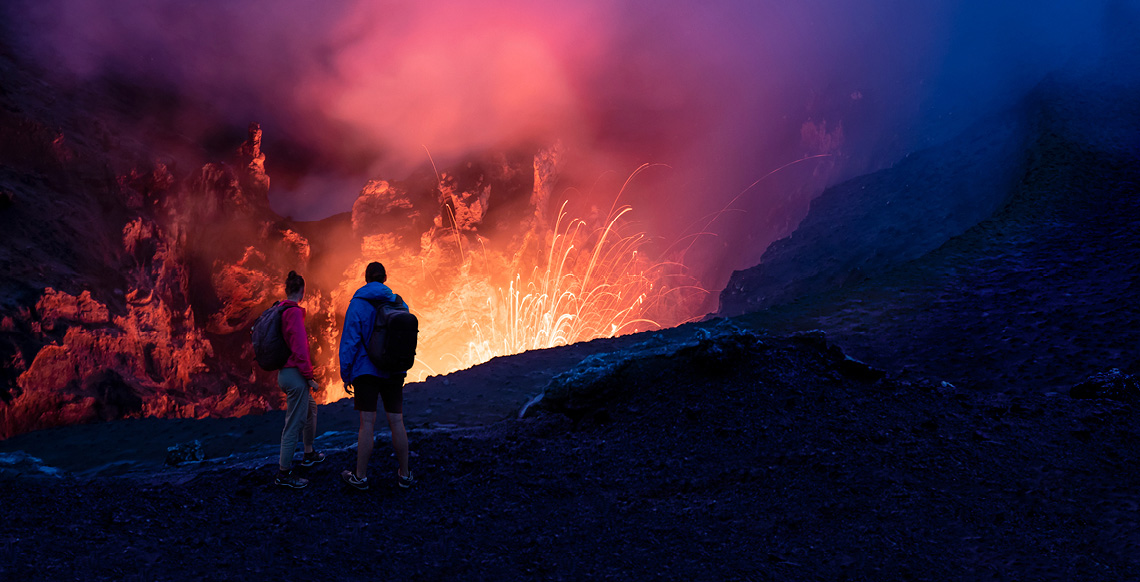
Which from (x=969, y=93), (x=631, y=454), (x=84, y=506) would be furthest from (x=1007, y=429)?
(x=969, y=93)

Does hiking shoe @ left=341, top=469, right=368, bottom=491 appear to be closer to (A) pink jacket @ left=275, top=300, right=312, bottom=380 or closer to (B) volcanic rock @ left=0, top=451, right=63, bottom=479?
(A) pink jacket @ left=275, top=300, right=312, bottom=380

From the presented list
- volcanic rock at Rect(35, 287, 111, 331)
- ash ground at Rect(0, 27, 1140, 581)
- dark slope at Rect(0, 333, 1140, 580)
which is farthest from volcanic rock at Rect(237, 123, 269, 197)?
dark slope at Rect(0, 333, 1140, 580)

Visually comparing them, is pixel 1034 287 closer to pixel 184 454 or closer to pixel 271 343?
pixel 271 343

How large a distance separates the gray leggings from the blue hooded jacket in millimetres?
581

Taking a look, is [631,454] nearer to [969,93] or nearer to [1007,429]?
[1007,429]

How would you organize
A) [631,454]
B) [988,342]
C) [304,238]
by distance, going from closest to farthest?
1. [631,454]
2. [988,342]
3. [304,238]

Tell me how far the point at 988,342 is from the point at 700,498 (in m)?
5.43

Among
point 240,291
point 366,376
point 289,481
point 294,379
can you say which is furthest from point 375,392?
point 240,291

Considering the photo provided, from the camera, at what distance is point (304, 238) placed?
23266 millimetres

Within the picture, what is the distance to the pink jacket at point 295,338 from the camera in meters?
4.96

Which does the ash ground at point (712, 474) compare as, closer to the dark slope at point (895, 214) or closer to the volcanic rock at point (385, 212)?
the dark slope at point (895, 214)

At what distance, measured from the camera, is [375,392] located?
15.8ft

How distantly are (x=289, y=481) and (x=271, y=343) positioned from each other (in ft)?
4.08

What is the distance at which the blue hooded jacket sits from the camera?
15.5 feet
